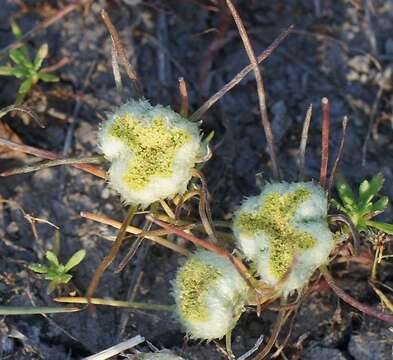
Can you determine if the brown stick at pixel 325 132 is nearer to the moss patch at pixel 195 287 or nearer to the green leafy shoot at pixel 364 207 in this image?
the green leafy shoot at pixel 364 207

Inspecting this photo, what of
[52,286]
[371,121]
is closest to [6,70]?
[52,286]

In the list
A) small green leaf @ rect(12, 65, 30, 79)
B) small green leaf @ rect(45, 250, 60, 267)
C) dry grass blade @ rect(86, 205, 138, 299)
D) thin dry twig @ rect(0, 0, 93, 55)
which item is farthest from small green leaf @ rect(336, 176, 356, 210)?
thin dry twig @ rect(0, 0, 93, 55)

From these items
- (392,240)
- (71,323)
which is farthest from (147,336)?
(392,240)

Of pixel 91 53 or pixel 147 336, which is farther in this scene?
pixel 91 53

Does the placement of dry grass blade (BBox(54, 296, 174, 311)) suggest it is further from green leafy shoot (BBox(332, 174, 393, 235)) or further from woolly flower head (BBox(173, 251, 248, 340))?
green leafy shoot (BBox(332, 174, 393, 235))

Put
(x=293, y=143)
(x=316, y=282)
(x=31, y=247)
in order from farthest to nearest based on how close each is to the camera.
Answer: (x=293, y=143) → (x=31, y=247) → (x=316, y=282)

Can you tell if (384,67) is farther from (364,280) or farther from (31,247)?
(31,247)
